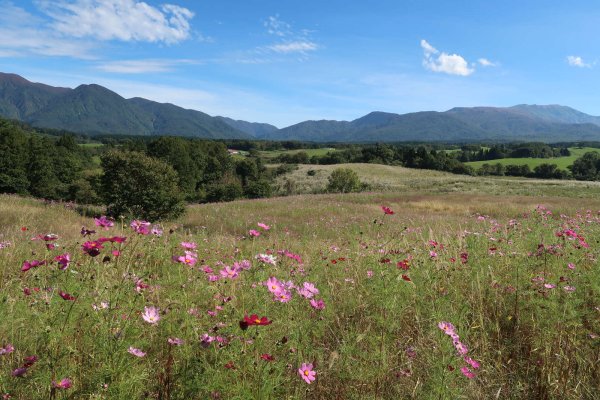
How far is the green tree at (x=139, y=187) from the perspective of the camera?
21438mm

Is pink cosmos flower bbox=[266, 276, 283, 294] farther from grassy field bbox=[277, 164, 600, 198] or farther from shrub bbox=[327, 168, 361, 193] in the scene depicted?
shrub bbox=[327, 168, 361, 193]

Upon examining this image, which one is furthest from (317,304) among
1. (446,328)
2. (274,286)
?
(446,328)

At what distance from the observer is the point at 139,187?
73.4 feet

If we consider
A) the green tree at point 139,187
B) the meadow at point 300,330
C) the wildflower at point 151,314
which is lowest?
the green tree at point 139,187

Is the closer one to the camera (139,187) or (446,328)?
(446,328)

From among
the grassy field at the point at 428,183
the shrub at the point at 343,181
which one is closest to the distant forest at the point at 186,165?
the grassy field at the point at 428,183

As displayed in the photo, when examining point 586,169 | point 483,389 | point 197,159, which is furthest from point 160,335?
point 586,169

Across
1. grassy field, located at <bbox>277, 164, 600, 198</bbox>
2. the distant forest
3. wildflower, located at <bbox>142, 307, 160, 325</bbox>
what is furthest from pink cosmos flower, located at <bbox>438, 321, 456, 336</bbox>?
grassy field, located at <bbox>277, 164, 600, 198</bbox>

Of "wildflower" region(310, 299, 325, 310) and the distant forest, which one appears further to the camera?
the distant forest

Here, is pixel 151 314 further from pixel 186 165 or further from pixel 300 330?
pixel 186 165

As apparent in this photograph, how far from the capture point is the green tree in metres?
21.4

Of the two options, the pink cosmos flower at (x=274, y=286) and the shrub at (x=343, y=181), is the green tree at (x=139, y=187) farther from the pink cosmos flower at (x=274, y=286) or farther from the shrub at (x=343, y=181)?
the shrub at (x=343, y=181)

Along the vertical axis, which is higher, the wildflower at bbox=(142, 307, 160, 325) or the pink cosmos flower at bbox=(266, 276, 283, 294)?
the pink cosmos flower at bbox=(266, 276, 283, 294)

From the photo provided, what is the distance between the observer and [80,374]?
207 centimetres
